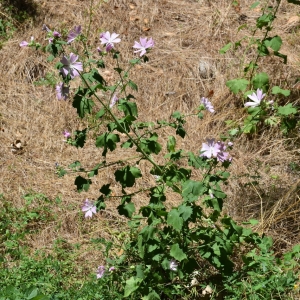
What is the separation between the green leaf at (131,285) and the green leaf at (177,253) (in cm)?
28

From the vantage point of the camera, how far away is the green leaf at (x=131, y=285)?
2.50 meters

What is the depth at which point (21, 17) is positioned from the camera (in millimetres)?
4809

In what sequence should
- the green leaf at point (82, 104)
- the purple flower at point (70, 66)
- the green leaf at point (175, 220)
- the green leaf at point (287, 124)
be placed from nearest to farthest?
1. the purple flower at point (70, 66)
2. the green leaf at point (82, 104)
3. the green leaf at point (175, 220)
4. the green leaf at point (287, 124)

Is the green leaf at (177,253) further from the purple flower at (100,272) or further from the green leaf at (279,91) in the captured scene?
the green leaf at (279,91)

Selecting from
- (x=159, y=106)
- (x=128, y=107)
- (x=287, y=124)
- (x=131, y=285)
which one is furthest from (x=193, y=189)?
(x=159, y=106)

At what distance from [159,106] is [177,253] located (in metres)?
1.92

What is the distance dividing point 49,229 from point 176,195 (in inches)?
36.7

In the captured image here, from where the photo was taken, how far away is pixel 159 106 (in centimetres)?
405

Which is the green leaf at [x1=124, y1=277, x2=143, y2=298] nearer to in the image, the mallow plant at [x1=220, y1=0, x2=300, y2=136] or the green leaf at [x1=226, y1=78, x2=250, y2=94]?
the mallow plant at [x1=220, y1=0, x2=300, y2=136]

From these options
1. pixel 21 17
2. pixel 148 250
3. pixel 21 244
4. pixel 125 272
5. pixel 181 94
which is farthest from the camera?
pixel 21 17

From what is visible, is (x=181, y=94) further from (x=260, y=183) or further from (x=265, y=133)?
(x=260, y=183)

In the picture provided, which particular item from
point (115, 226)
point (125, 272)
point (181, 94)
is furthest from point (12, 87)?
point (125, 272)

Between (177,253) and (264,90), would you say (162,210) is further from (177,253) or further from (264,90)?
(264,90)

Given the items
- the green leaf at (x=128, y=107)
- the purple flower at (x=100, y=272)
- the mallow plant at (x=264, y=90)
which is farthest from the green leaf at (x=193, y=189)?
the mallow plant at (x=264, y=90)
